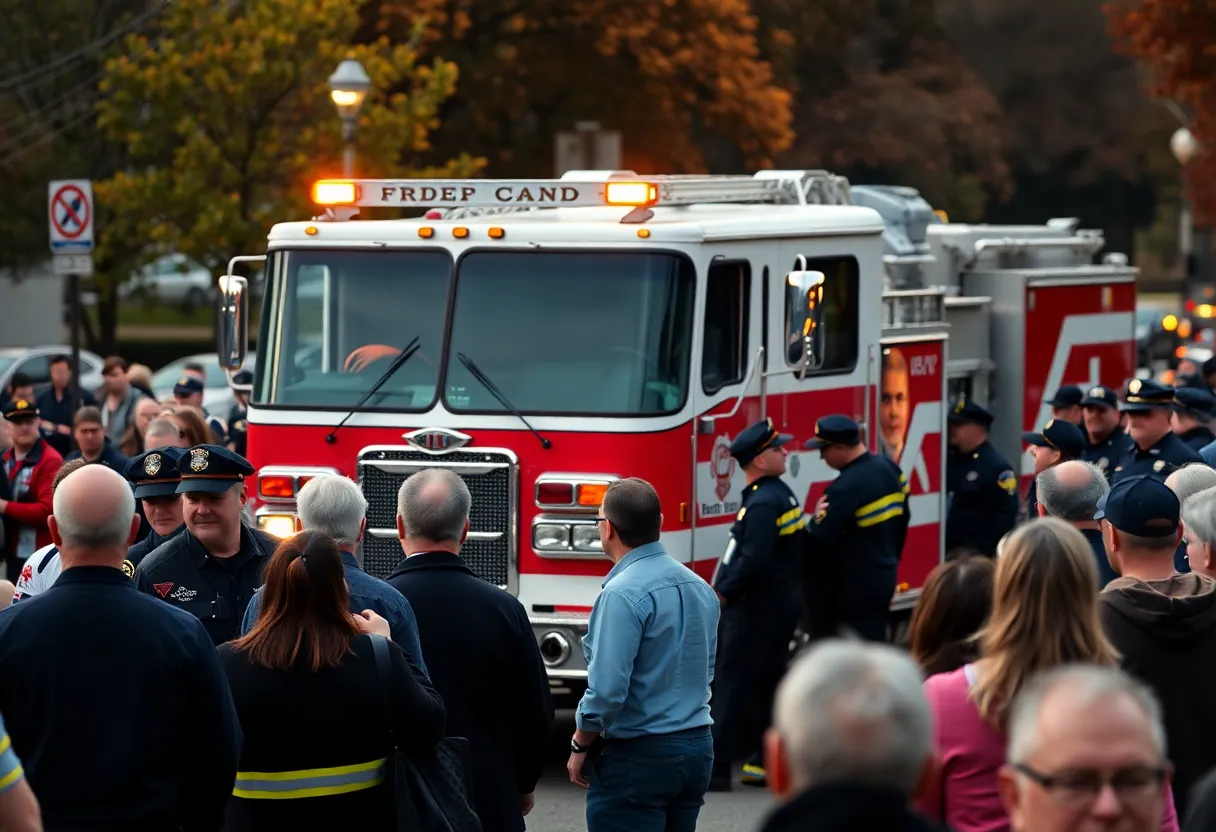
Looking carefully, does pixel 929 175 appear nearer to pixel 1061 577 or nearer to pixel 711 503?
pixel 711 503

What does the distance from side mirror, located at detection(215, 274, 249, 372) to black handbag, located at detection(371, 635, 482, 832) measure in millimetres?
5479

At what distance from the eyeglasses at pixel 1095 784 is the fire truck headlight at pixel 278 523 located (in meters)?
7.37

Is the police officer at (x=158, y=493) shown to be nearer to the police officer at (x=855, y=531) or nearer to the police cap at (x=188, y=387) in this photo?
the police officer at (x=855, y=531)

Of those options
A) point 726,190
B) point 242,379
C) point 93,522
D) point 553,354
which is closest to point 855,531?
point 553,354

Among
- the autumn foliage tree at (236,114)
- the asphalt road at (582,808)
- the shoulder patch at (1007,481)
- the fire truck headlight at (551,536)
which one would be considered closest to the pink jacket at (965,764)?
the asphalt road at (582,808)

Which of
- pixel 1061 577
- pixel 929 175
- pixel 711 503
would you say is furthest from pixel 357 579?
pixel 929 175

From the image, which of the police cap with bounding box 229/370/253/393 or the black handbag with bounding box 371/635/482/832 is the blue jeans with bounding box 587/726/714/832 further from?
the police cap with bounding box 229/370/253/393

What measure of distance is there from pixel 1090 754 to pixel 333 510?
3.13 metres

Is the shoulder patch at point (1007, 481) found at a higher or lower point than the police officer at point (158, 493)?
lower

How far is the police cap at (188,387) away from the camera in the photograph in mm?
14797

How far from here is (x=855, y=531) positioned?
1065cm

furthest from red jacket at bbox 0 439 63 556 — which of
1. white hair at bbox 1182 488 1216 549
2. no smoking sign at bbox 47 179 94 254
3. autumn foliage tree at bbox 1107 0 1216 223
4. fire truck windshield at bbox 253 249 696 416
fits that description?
autumn foliage tree at bbox 1107 0 1216 223

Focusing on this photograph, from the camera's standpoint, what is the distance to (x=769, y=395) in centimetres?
1070

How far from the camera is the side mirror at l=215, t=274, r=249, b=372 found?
10.8m
